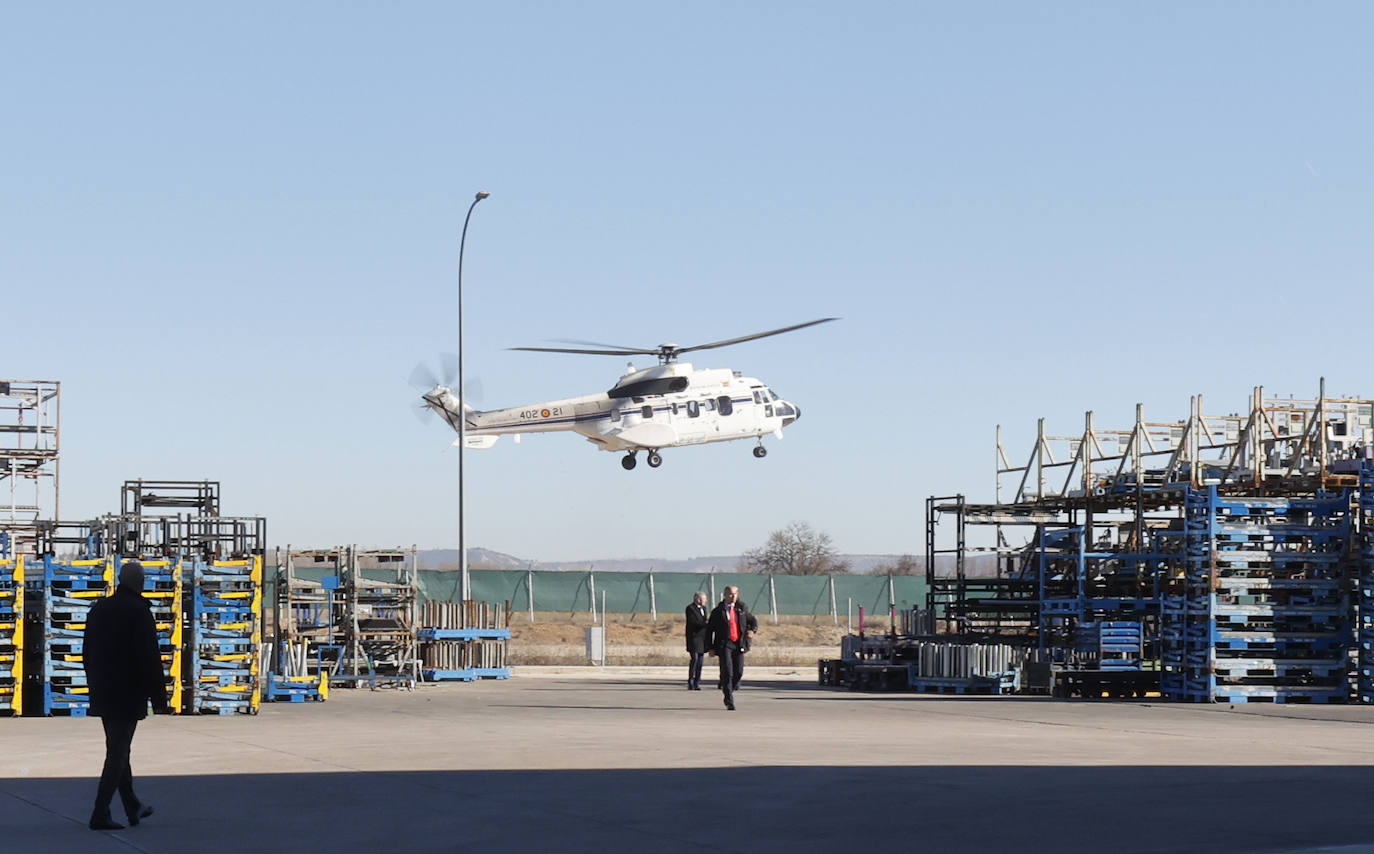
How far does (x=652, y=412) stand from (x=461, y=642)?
18.7 meters

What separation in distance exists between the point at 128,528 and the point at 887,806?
2455cm

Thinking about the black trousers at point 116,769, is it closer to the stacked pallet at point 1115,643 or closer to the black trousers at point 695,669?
the black trousers at point 695,669

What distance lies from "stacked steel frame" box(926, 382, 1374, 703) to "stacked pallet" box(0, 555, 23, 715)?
692 inches

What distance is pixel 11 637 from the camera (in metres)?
23.2

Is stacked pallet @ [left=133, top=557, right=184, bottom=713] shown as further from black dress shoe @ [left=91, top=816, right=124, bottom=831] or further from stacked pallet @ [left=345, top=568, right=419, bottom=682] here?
black dress shoe @ [left=91, top=816, right=124, bottom=831]

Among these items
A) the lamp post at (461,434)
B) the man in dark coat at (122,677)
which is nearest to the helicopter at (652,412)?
the lamp post at (461,434)

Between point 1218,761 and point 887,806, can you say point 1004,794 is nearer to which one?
point 887,806

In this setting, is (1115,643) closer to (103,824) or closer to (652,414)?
(103,824)

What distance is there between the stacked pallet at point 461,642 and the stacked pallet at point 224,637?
11185 mm

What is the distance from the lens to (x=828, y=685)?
34312mm

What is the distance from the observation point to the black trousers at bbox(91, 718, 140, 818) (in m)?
11.1

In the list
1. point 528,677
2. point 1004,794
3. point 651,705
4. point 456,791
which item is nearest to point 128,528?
point 528,677

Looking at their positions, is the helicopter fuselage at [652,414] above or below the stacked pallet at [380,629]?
above

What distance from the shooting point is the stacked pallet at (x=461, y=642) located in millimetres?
35403
